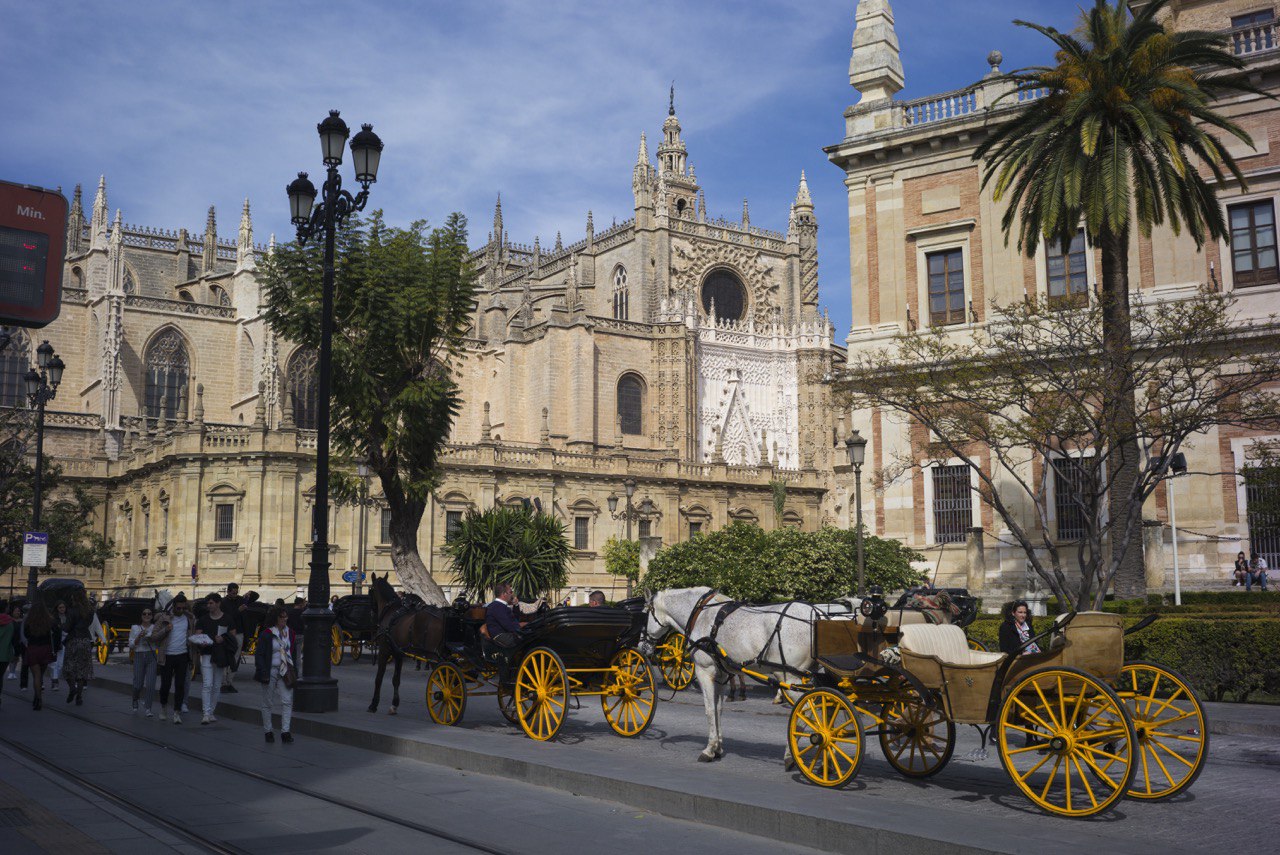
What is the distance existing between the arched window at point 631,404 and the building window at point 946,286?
105 ft

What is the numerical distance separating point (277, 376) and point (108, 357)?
A: 23.5 ft

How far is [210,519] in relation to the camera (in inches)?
1534

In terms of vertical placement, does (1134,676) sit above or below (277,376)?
below

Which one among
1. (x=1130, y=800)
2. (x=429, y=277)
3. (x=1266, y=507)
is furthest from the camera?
(x=429, y=277)

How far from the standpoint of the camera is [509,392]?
188ft

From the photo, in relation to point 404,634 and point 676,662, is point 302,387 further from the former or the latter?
point 404,634

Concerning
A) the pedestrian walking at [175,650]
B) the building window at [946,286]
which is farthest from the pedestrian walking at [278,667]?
the building window at [946,286]

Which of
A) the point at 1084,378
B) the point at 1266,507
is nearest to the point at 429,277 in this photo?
the point at 1084,378

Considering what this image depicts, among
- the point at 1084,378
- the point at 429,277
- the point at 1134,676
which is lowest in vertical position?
the point at 1134,676

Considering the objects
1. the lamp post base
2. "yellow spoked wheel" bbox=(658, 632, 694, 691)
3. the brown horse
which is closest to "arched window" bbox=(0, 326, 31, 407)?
"yellow spoked wheel" bbox=(658, 632, 694, 691)

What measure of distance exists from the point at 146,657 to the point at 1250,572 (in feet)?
63.7

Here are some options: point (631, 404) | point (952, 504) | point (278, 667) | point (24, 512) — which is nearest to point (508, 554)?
point (952, 504)

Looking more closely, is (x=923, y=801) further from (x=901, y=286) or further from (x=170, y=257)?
(x=170, y=257)

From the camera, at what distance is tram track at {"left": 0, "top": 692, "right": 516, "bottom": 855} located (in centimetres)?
712
